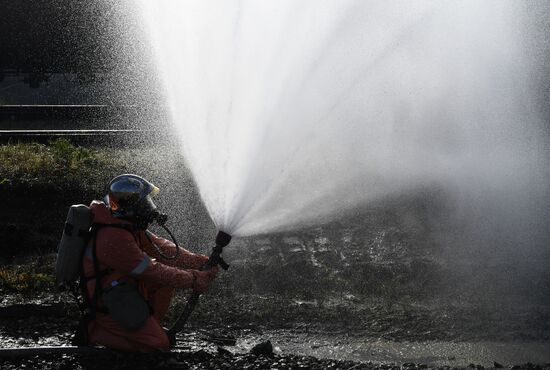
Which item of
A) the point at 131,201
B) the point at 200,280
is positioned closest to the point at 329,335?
the point at 200,280

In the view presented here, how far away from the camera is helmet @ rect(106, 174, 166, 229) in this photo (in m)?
6.08

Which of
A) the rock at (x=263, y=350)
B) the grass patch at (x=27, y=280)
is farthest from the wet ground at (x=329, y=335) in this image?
the rock at (x=263, y=350)

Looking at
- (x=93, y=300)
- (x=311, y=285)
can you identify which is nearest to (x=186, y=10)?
(x=311, y=285)

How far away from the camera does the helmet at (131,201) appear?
6.08 m

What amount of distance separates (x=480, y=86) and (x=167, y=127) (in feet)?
19.5

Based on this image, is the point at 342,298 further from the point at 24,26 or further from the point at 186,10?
the point at 24,26

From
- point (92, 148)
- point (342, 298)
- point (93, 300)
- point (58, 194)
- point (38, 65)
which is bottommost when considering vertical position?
point (93, 300)

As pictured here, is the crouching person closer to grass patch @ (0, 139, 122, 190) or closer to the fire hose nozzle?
the fire hose nozzle

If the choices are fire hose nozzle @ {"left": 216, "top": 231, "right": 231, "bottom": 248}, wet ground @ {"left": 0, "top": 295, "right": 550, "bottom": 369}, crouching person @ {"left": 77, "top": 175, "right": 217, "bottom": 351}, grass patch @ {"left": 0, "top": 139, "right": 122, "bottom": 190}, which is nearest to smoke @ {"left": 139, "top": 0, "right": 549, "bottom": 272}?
wet ground @ {"left": 0, "top": 295, "right": 550, "bottom": 369}

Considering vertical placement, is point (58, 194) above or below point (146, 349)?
above

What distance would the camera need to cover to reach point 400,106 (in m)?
12.2

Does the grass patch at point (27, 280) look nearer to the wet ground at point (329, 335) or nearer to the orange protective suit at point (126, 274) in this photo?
the wet ground at point (329, 335)

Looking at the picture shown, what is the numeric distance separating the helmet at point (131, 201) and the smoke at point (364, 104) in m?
2.23

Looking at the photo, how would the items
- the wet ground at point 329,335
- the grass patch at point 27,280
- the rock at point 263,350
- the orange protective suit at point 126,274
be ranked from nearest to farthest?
the orange protective suit at point 126,274
the rock at point 263,350
the wet ground at point 329,335
the grass patch at point 27,280
